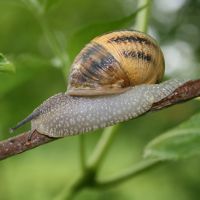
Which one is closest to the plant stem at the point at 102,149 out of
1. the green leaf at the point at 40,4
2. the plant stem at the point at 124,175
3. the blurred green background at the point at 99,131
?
the plant stem at the point at 124,175

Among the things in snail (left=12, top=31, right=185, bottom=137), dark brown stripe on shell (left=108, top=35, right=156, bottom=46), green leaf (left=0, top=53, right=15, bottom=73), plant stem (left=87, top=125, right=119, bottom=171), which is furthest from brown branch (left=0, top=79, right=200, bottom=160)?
plant stem (left=87, top=125, right=119, bottom=171)

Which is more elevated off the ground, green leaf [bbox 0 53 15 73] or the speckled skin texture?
green leaf [bbox 0 53 15 73]

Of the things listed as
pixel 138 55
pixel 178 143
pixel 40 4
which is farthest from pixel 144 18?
pixel 178 143

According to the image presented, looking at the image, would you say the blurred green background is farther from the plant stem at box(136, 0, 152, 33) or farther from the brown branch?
the brown branch

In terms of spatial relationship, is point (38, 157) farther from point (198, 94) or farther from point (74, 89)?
point (198, 94)

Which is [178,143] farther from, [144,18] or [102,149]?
[144,18]

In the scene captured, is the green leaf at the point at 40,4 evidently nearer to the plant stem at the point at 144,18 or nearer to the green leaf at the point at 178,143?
the plant stem at the point at 144,18
